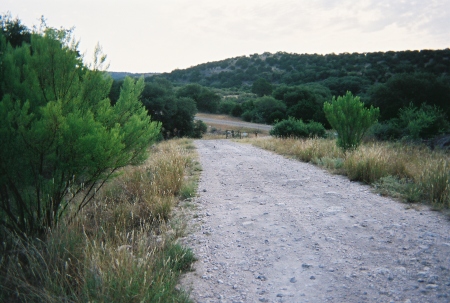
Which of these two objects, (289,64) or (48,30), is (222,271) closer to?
(48,30)

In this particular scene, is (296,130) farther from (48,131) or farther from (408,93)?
(48,131)

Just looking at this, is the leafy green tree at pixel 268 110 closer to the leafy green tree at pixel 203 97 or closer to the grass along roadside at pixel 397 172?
the leafy green tree at pixel 203 97

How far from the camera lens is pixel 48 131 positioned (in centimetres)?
350

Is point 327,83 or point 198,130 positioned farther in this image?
point 327,83

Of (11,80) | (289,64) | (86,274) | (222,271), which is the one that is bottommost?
(222,271)

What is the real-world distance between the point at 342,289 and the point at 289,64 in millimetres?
82879

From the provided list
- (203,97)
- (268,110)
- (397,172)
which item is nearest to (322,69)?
(268,110)

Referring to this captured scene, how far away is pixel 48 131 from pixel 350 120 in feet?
31.6

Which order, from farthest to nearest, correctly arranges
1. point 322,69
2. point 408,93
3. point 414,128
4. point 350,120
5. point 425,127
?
point 322,69
point 408,93
point 425,127
point 414,128
point 350,120

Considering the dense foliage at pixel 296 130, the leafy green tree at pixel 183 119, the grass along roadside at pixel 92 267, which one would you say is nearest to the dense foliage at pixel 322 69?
the leafy green tree at pixel 183 119

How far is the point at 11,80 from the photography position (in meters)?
3.73

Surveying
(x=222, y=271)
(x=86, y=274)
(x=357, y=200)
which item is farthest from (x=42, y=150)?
(x=357, y=200)

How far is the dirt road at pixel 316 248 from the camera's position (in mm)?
3191

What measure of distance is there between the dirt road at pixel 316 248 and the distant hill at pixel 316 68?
47251 millimetres
